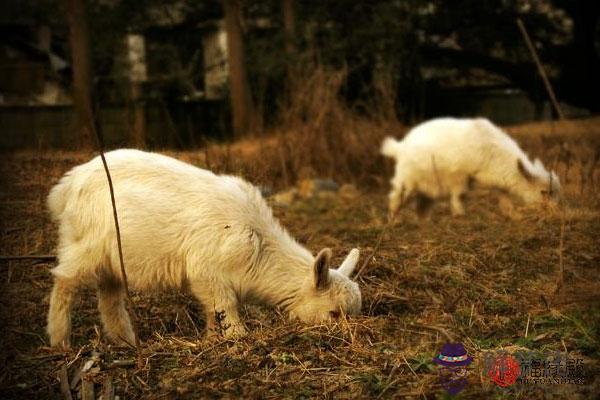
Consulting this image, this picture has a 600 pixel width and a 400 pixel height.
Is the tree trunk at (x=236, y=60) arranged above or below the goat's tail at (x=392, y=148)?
above

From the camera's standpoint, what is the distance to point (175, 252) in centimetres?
474

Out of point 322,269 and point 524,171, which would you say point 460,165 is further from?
point 322,269

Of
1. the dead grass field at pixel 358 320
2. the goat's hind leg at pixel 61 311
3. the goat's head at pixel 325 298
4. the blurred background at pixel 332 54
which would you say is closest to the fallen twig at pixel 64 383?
the dead grass field at pixel 358 320

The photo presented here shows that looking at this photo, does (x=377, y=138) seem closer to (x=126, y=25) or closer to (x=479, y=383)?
(x=126, y=25)

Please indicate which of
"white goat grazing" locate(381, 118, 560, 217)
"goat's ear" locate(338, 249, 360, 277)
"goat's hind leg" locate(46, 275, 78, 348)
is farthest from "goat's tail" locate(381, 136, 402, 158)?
"goat's hind leg" locate(46, 275, 78, 348)

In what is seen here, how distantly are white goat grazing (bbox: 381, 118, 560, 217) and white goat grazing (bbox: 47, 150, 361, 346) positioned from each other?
5091 millimetres

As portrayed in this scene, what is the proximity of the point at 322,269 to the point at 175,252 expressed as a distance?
0.98m

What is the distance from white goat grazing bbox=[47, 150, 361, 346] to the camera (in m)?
4.67

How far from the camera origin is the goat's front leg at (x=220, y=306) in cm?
464

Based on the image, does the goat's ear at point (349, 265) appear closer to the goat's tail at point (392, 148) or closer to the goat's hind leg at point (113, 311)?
the goat's hind leg at point (113, 311)

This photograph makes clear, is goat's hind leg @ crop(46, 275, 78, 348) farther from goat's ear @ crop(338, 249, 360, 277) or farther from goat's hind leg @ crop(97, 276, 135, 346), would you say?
goat's ear @ crop(338, 249, 360, 277)
